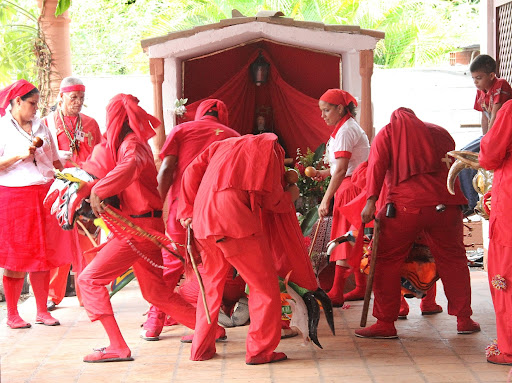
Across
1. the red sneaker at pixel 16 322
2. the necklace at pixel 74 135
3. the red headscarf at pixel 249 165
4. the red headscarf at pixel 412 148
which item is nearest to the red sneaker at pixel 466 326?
the red headscarf at pixel 412 148

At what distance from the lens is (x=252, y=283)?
211 inches

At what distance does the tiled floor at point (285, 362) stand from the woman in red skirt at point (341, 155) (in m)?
0.78

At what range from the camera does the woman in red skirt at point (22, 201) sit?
22.4 feet

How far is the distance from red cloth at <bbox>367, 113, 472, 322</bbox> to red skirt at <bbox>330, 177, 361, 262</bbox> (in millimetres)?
1000

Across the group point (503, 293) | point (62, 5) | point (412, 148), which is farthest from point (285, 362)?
point (62, 5)

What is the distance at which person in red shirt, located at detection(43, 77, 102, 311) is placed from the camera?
24.6 ft

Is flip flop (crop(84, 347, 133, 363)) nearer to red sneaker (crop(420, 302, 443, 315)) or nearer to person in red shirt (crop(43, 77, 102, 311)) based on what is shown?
person in red shirt (crop(43, 77, 102, 311))

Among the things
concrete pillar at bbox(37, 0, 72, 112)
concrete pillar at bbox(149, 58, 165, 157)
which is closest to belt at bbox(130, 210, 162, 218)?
concrete pillar at bbox(149, 58, 165, 157)

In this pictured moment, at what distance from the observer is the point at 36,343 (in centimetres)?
636

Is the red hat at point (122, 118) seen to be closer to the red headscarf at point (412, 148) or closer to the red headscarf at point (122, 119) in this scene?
the red headscarf at point (122, 119)

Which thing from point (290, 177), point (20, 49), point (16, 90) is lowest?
point (290, 177)

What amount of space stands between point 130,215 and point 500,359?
2653mm

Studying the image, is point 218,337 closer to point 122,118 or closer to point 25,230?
point 122,118

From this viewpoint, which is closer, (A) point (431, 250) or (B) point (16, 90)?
(A) point (431, 250)
